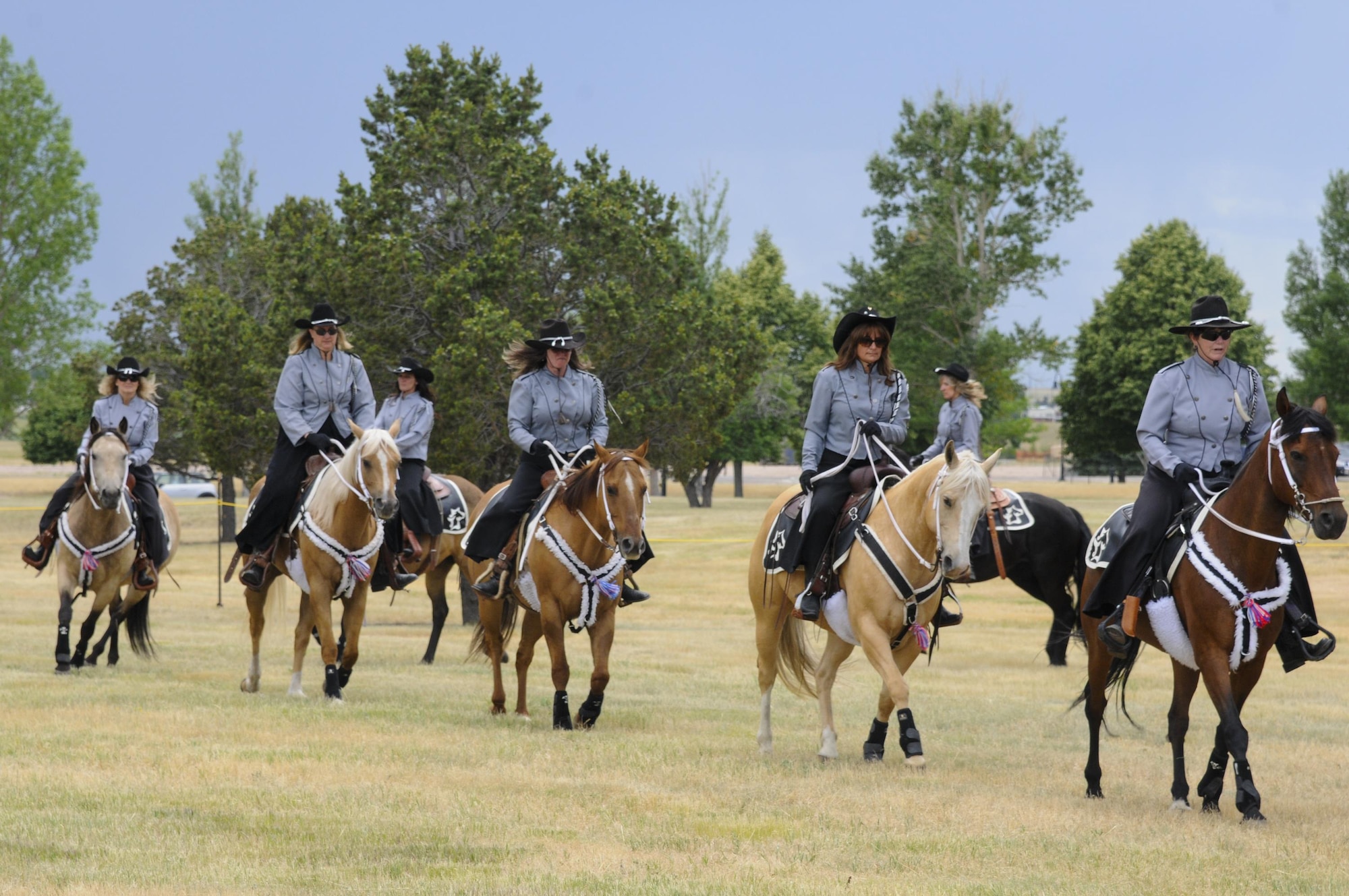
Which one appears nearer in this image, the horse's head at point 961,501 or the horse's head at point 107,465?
the horse's head at point 961,501

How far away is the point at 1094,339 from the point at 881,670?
46.1 meters

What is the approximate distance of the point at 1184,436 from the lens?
8.77 metres

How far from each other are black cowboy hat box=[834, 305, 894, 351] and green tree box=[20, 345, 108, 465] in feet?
69.6

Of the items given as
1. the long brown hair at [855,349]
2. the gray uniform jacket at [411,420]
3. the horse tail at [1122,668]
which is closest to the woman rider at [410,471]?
the gray uniform jacket at [411,420]

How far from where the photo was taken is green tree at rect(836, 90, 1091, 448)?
52906 millimetres

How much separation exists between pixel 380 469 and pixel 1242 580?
21.2 feet

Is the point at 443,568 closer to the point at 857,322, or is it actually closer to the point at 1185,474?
the point at 857,322

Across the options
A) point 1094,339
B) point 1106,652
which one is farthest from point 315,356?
point 1094,339

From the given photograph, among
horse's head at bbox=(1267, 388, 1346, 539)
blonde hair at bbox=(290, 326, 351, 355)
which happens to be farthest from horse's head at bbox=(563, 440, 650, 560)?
horse's head at bbox=(1267, 388, 1346, 539)

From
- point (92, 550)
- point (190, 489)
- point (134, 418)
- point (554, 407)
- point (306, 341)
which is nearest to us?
point (554, 407)

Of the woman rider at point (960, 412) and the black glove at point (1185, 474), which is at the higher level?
the woman rider at point (960, 412)

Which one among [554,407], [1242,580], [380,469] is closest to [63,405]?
[380,469]

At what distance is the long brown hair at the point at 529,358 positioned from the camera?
11.8m

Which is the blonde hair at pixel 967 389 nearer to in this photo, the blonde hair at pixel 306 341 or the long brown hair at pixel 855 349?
the long brown hair at pixel 855 349
